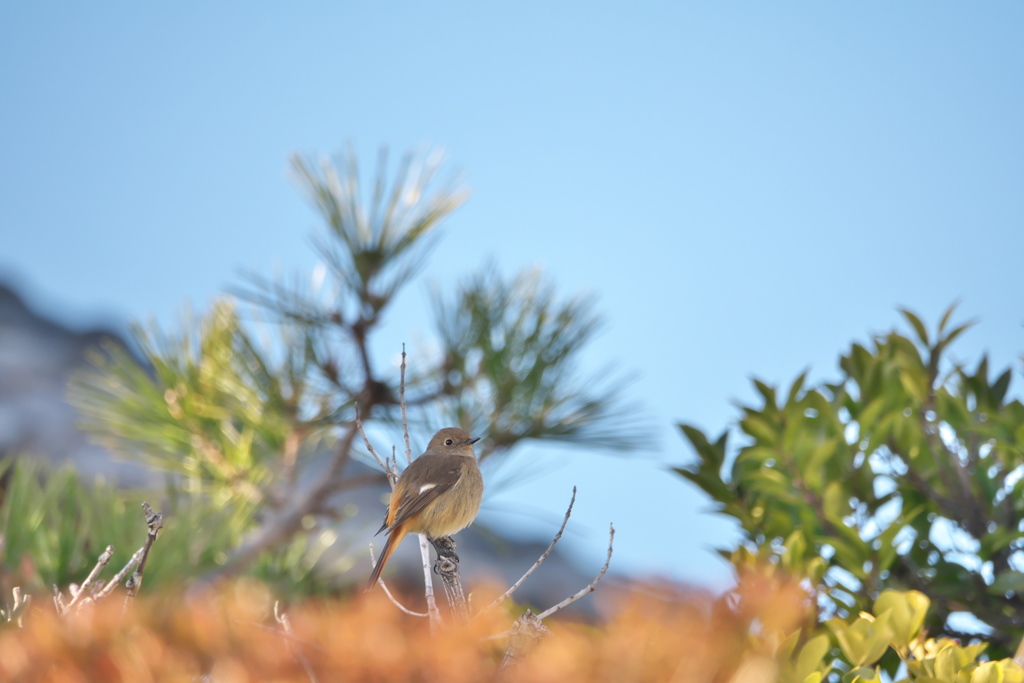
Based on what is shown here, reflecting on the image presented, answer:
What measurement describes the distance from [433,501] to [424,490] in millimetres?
30

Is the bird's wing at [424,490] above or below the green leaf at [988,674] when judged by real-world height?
below

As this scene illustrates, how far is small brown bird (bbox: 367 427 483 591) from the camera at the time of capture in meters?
1.63

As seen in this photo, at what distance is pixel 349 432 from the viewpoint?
7.50 feet

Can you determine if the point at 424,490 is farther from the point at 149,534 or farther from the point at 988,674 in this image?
the point at 988,674

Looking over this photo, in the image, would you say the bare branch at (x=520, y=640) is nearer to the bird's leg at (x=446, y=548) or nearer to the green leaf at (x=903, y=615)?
the bird's leg at (x=446, y=548)

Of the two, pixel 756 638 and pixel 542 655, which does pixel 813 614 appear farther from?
pixel 542 655

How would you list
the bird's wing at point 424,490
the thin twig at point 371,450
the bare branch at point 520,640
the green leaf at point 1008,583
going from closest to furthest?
the bare branch at point 520,640, the thin twig at point 371,450, the green leaf at point 1008,583, the bird's wing at point 424,490

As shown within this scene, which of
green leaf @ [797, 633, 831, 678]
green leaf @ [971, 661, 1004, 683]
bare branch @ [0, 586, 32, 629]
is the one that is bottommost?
bare branch @ [0, 586, 32, 629]

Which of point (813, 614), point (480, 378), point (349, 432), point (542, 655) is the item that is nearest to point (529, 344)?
point (480, 378)

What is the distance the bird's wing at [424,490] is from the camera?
1.63 m

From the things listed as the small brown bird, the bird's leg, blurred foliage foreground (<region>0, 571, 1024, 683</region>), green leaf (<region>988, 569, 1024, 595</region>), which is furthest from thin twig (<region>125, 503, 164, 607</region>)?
green leaf (<region>988, 569, 1024, 595</region>)

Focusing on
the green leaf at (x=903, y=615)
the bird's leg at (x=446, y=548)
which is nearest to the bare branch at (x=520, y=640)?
the bird's leg at (x=446, y=548)

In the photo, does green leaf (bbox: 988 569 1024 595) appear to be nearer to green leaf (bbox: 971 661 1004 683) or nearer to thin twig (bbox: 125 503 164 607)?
green leaf (bbox: 971 661 1004 683)

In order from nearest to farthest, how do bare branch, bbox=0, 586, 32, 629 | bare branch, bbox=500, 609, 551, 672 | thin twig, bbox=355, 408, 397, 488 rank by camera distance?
bare branch, bbox=500, 609, 551, 672 < bare branch, bbox=0, 586, 32, 629 < thin twig, bbox=355, 408, 397, 488
